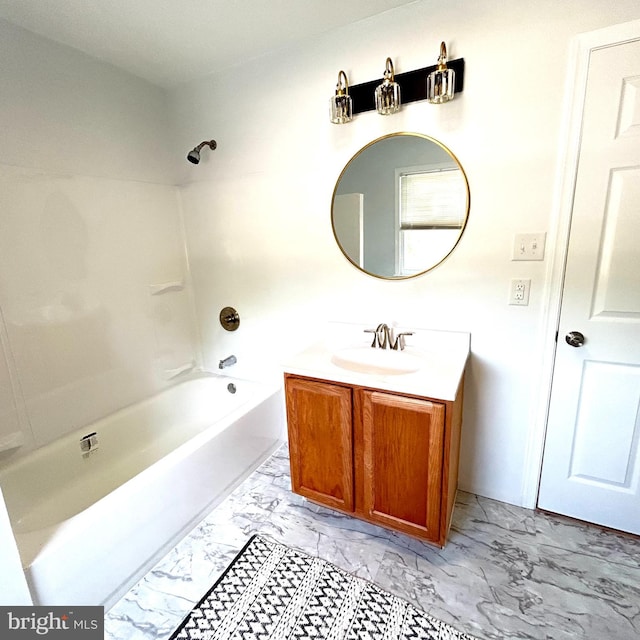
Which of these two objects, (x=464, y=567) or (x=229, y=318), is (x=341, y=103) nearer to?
(x=229, y=318)

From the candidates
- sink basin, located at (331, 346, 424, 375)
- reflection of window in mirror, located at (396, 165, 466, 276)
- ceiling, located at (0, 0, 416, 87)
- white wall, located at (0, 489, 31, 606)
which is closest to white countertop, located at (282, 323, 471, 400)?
Answer: sink basin, located at (331, 346, 424, 375)

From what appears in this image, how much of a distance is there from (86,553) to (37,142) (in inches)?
70.3

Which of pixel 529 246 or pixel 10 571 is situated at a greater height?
pixel 529 246

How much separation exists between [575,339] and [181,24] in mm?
2207

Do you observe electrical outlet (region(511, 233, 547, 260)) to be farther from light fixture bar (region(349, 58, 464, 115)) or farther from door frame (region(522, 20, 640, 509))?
light fixture bar (region(349, 58, 464, 115))

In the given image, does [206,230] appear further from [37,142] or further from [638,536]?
[638,536]

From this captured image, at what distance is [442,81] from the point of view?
136cm

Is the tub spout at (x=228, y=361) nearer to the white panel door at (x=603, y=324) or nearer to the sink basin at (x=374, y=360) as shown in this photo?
the sink basin at (x=374, y=360)

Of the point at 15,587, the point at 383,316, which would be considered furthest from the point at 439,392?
the point at 15,587

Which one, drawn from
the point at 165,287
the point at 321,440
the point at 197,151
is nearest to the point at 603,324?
the point at 321,440

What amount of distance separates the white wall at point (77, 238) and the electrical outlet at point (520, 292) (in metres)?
2.03

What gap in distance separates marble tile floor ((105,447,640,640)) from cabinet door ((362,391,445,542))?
170 millimetres

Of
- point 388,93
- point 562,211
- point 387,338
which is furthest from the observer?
point 387,338

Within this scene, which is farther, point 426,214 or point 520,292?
point 426,214
